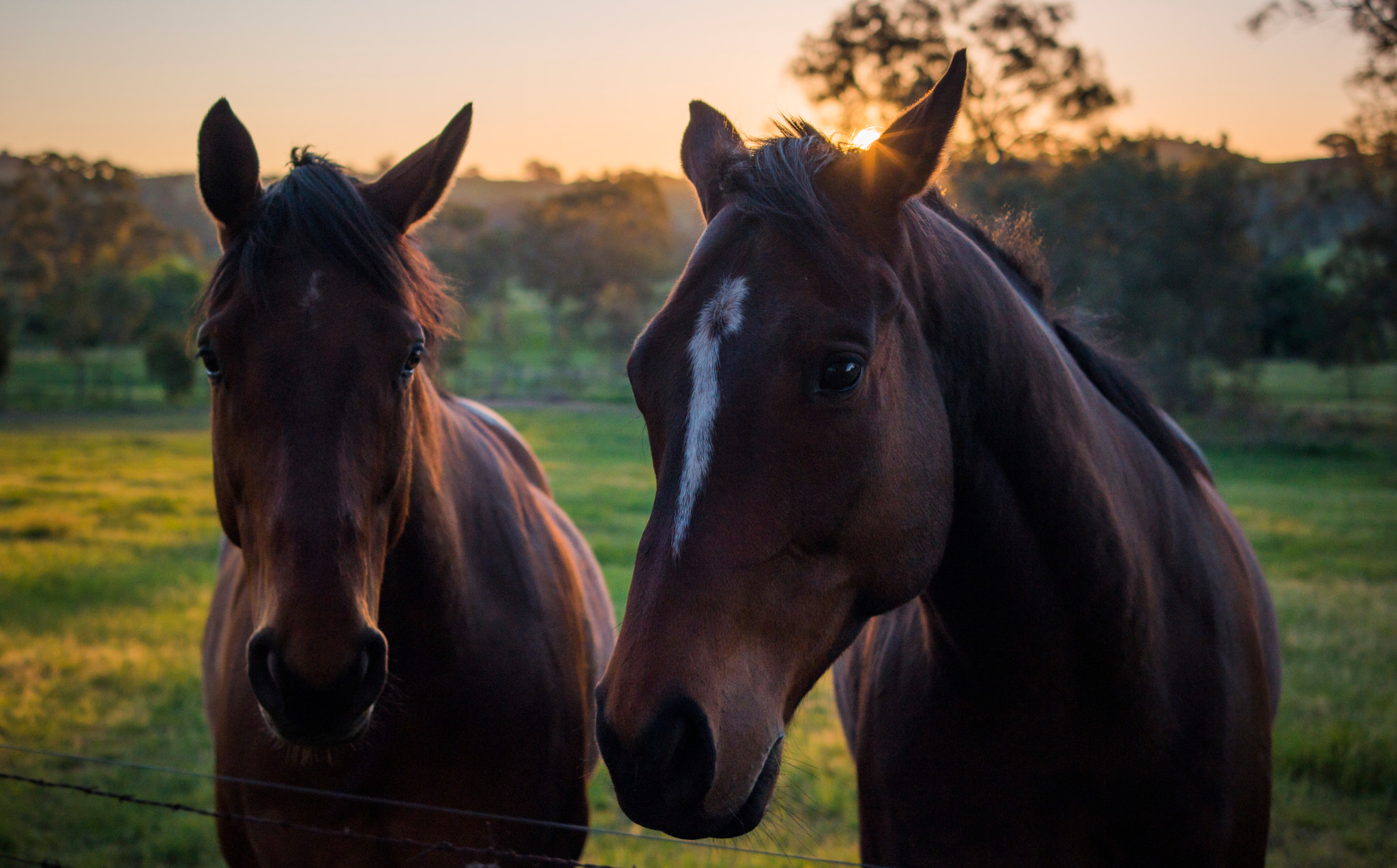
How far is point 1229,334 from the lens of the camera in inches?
1104

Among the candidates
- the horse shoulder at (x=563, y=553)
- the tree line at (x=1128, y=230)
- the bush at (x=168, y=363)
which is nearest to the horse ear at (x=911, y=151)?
the horse shoulder at (x=563, y=553)

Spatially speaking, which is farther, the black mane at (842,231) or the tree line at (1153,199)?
the tree line at (1153,199)

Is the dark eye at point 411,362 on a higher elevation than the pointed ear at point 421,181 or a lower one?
lower

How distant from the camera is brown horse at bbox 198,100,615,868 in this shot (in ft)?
6.32

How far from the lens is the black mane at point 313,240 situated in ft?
7.07

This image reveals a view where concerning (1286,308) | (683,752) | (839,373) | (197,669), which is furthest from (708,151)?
(1286,308)

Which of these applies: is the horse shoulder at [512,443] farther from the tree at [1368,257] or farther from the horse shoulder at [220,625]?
the tree at [1368,257]

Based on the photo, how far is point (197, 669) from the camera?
23.4 feet

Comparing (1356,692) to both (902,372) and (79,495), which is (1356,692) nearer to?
(902,372)

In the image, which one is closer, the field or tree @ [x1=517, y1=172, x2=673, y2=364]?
the field

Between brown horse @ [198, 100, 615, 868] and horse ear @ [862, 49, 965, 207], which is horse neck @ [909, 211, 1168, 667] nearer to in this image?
horse ear @ [862, 49, 965, 207]

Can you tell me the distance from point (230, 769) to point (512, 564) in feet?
3.22

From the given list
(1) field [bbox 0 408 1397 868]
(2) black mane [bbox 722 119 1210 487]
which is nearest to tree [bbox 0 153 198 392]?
(1) field [bbox 0 408 1397 868]

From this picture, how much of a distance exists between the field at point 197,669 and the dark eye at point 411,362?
1.20 m
